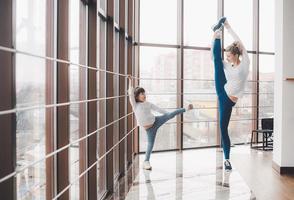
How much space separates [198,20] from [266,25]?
4.79 ft

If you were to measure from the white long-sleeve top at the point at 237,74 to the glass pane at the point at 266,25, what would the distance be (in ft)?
10.1

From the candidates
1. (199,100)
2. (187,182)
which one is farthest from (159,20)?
(187,182)

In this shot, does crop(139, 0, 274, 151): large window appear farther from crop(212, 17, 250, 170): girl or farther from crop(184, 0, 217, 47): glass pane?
crop(212, 17, 250, 170): girl

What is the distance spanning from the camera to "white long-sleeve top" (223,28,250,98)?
319 centimetres

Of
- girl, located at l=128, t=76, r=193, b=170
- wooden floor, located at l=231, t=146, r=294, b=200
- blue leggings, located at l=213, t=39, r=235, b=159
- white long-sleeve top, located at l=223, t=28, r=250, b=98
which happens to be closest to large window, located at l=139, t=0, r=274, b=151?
wooden floor, located at l=231, t=146, r=294, b=200

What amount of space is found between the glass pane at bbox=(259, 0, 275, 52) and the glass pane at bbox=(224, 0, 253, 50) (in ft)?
0.72

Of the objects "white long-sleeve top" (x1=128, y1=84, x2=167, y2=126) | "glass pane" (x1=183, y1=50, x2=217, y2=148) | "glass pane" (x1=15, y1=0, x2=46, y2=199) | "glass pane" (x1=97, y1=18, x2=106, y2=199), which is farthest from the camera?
"glass pane" (x1=183, y1=50, x2=217, y2=148)

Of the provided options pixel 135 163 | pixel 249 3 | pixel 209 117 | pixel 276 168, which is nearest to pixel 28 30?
pixel 135 163

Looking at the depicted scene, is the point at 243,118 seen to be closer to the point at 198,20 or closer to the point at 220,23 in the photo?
the point at 198,20

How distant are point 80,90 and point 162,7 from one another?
3293 millimetres

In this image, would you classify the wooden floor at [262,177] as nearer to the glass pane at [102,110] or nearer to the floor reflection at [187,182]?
the floor reflection at [187,182]

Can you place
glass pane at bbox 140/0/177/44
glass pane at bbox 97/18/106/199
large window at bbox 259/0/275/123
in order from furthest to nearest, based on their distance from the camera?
large window at bbox 259/0/275/123
glass pane at bbox 140/0/177/44
glass pane at bbox 97/18/106/199

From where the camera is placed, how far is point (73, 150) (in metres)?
2.21

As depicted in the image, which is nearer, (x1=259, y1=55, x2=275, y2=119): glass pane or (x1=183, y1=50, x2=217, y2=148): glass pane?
(x1=183, y1=50, x2=217, y2=148): glass pane
